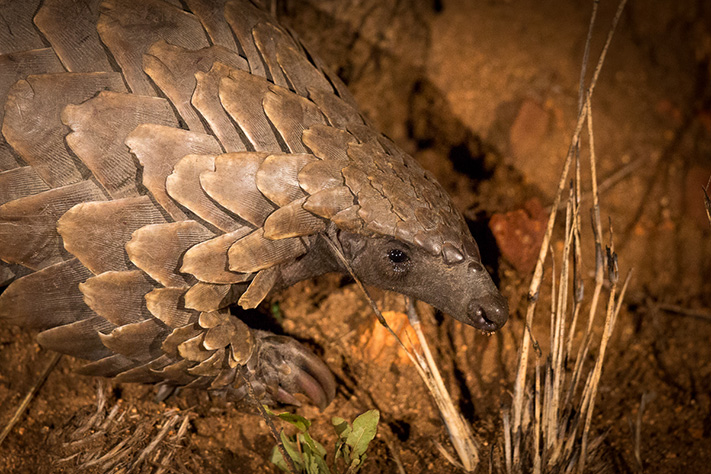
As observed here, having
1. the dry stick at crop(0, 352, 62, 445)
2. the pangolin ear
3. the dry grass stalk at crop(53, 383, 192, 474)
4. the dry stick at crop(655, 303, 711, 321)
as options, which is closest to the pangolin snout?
the pangolin ear

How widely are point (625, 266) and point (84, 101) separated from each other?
9.18ft

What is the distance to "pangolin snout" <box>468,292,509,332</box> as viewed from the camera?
215cm

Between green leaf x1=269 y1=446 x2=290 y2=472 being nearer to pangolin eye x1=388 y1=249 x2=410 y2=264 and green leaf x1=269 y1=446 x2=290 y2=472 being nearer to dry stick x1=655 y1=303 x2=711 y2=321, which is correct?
pangolin eye x1=388 y1=249 x2=410 y2=264

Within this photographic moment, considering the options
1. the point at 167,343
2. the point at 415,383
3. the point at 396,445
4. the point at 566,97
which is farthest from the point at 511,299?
the point at 167,343

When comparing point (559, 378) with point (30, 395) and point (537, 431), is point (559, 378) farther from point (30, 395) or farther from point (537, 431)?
point (30, 395)

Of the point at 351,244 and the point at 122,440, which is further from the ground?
the point at 351,244

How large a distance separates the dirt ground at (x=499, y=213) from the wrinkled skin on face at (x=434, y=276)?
2.22 ft

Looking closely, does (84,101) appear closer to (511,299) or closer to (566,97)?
(511,299)

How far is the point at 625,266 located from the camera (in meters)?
3.35

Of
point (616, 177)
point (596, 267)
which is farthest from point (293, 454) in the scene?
point (616, 177)

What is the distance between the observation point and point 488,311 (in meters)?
2.15

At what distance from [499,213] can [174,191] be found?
6.04ft

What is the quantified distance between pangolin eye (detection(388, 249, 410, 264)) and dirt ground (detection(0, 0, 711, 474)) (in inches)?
29.7

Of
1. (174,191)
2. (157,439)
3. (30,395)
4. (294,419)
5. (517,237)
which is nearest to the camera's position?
(174,191)
